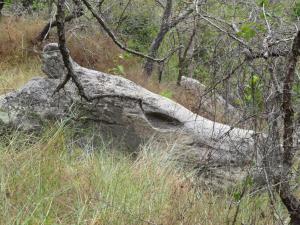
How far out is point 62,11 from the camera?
438 cm

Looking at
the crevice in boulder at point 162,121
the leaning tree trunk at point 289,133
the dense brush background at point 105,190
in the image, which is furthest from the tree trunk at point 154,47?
the leaning tree trunk at point 289,133

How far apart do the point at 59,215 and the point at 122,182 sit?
2.67ft

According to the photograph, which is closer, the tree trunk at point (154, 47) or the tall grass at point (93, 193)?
the tall grass at point (93, 193)

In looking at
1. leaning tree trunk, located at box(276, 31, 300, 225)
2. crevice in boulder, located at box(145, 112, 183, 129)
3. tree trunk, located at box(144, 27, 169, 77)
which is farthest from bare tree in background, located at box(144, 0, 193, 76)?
leaning tree trunk, located at box(276, 31, 300, 225)

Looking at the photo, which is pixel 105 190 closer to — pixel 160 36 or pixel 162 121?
pixel 162 121

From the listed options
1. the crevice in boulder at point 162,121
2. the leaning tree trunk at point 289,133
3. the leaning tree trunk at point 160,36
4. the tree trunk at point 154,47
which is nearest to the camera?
the leaning tree trunk at point 289,133

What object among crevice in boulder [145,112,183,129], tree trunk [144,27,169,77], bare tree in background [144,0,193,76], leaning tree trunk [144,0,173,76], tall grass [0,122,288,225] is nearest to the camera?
tall grass [0,122,288,225]

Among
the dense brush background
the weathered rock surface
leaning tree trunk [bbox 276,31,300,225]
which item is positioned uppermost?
leaning tree trunk [bbox 276,31,300,225]

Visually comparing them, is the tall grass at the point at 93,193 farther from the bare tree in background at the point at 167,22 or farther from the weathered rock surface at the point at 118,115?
the bare tree in background at the point at 167,22

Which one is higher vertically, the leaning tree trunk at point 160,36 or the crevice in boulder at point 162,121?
the leaning tree trunk at point 160,36

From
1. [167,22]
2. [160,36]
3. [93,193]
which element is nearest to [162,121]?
[93,193]

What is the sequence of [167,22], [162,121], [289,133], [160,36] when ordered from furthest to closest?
[160,36], [167,22], [162,121], [289,133]

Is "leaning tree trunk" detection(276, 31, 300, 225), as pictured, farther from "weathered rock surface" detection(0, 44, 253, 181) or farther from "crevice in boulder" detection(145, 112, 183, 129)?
"crevice in boulder" detection(145, 112, 183, 129)

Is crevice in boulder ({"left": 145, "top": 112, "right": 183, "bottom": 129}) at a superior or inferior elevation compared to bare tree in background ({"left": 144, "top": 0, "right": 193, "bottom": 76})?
inferior
